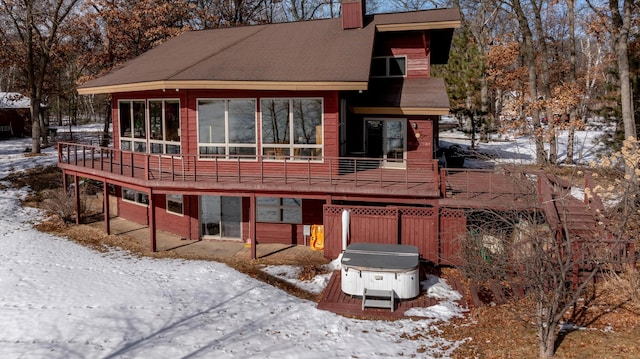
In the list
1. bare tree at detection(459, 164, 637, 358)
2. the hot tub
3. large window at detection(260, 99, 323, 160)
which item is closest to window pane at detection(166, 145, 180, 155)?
large window at detection(260, 99, 323, 160)

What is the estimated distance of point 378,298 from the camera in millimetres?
11312

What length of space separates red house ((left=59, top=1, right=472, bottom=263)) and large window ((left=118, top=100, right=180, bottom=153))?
41mm

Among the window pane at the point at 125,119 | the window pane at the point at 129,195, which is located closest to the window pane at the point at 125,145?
the window pane at the point at 125,119

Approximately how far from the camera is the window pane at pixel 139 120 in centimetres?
1684

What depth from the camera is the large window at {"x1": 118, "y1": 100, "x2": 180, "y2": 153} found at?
1602 cm

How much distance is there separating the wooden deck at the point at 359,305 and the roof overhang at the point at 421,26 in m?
9.83

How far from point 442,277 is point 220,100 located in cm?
856

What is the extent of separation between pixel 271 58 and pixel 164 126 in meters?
4.25

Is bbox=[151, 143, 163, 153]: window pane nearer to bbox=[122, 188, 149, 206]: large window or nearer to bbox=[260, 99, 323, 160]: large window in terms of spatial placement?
bbox=[122, 188, 149, 206]: large window

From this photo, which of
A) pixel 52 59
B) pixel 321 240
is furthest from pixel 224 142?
pixel 52 59

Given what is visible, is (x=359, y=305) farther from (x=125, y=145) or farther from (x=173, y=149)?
(x=125, y=145)

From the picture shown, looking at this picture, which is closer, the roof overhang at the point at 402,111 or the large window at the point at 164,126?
the roof overhang at the point at 402,111

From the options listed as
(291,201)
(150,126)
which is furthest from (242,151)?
(150,126)

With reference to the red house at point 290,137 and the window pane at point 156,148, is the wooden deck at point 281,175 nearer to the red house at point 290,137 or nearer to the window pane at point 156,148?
the red house at point 290,137
